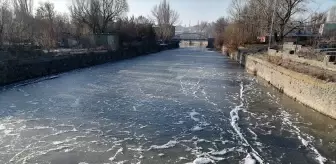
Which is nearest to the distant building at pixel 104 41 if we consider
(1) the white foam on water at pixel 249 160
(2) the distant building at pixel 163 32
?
(2) the distant building at pixel 163 32

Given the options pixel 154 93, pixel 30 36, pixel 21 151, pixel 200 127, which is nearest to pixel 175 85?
pixel 154 93

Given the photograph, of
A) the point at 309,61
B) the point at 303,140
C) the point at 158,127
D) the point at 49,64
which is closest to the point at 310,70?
the point at 309,61

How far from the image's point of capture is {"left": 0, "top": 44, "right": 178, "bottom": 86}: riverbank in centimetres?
1909

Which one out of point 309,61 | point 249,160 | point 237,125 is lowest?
point 249,160

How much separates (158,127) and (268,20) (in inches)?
1140

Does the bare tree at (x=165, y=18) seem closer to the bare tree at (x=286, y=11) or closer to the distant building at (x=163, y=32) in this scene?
the distant building at (x=163, y=32)

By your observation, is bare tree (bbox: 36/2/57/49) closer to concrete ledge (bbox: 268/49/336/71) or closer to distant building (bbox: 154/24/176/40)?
concrete ledge (bbox: 268/49/336/71)

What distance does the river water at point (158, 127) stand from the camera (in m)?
8.17

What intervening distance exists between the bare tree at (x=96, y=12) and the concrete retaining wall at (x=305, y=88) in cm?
2794

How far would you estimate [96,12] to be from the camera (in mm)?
40469

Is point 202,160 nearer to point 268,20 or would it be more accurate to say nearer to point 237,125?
point 237,125

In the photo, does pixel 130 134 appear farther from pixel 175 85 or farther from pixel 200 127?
pixel 175 85

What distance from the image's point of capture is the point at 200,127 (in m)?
10.6

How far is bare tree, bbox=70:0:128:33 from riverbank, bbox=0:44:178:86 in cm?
663
